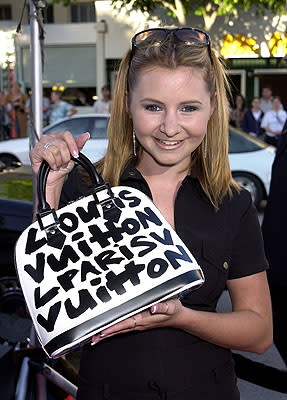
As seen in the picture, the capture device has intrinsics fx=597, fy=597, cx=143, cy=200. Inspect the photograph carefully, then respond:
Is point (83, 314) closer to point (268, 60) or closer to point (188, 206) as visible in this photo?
point (188, 206)

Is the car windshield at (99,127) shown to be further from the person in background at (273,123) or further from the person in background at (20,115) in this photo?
the person in background at (20,115)

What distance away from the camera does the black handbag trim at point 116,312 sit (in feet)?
4.00

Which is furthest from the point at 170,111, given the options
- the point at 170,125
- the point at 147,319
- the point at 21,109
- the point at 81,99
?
the point at 81,99

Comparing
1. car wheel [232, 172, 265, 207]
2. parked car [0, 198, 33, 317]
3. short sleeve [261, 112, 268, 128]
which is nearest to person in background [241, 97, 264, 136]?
short sleeve [261, 112, 268, 128]

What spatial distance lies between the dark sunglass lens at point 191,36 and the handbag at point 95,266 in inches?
19.3

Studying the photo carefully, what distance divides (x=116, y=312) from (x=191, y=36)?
2.65 ft

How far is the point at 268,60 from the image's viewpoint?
21.2 meters

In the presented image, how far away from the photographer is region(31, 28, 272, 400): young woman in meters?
1.50

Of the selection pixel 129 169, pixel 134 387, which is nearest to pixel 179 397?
pixel 134 387

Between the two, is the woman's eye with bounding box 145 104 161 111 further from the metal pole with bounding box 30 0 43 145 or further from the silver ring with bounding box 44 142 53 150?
the metal pole with bounding box 30 0 43 145

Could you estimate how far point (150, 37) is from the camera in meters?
1.63

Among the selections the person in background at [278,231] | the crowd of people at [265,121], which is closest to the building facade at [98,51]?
the crowd of people at [265,121]

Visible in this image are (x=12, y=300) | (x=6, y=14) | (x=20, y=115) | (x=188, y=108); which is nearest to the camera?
(x=188, y=108)

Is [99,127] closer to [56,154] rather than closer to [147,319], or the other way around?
[56,154]
